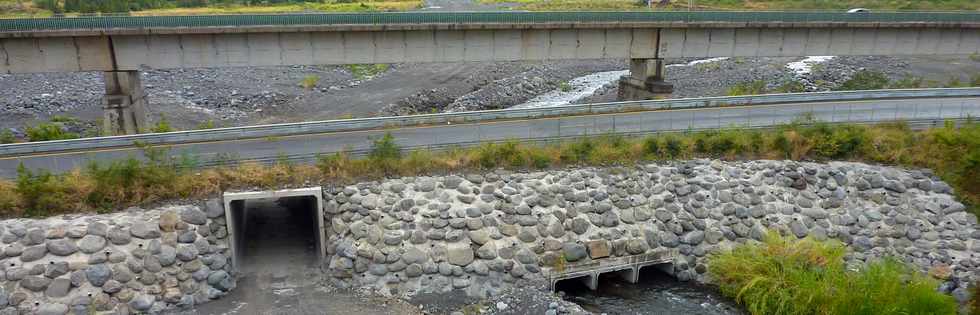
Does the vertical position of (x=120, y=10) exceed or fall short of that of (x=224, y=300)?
it exceeds it

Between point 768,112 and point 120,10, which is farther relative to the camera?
point 120,10

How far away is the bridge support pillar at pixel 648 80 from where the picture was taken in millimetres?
39594

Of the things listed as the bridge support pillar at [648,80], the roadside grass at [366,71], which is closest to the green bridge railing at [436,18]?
the bridge support pillar at [648,80]

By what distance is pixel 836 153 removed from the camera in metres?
26.3

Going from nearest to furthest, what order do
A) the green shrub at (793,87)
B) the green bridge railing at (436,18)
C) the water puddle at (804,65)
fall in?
the green bridge railing at (436,18) → the green shrub at (793,87) → the water puddle at (804,65)

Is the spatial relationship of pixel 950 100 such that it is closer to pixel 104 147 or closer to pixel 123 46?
pixel 104 147

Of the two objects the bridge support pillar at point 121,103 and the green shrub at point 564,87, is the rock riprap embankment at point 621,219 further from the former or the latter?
the green shrub at point 564,87

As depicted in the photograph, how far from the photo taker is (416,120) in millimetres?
27641

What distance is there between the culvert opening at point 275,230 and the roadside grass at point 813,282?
13.5 meters

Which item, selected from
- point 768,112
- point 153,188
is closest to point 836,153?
point 768,112

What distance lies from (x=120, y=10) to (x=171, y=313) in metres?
50.4

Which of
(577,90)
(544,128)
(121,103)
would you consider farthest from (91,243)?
(577,90)

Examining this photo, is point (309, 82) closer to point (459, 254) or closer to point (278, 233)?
point (278, 233)

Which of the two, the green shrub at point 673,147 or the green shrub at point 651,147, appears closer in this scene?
the green shrub at point 651,147
